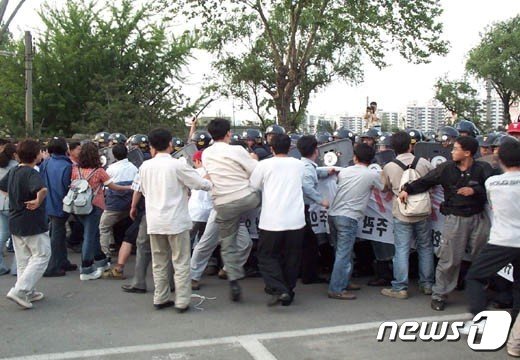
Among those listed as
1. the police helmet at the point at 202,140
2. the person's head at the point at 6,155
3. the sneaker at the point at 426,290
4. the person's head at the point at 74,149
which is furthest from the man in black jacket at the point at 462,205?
the person's head at the point at 6,155

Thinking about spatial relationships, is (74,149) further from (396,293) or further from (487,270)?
(487,270)

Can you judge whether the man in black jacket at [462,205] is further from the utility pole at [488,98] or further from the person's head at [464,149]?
the utility pole at [488,98]

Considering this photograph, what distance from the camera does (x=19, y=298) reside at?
20.0ft

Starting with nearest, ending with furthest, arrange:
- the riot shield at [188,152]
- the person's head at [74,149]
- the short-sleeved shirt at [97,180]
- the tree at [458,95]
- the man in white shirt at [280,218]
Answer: the man in white shirt at [280,218] < the short-sleeved shirt at [97,180] < the person's head at [74,149] < the riot shield at [188,152] < the tree at [458,95]

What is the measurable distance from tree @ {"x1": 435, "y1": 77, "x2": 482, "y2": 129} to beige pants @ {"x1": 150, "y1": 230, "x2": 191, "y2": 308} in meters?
31.3

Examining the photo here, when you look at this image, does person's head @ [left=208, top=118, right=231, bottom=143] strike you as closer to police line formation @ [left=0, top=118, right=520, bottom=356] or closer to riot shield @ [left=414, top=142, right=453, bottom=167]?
police line formation @ [left=0, top=118, right=520, bottom=356]

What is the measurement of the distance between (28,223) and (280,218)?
9.22 feet

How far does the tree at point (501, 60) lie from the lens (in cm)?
3509

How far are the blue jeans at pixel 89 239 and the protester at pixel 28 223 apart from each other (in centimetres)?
117

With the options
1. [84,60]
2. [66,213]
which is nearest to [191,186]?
[66,213]

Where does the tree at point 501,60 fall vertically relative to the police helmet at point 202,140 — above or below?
above

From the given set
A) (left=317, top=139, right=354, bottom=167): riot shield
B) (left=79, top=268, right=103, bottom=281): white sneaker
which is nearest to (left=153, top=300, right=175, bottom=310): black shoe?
(left=79, top=268, right=103, bottom=281): white sneaker

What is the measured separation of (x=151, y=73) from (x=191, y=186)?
2187 centimetres

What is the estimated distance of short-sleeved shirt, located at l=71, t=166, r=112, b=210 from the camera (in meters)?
7.64
